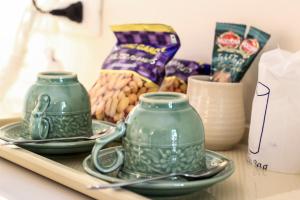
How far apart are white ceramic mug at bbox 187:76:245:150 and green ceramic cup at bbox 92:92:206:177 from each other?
0.65ft

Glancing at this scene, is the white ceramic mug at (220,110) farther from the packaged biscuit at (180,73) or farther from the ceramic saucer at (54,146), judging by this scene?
the ceramic saucer at (54,146)

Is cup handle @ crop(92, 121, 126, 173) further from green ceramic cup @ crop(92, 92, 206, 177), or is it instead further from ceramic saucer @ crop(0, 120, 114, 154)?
ceramic saucer @ crop(0, 120, 114, 154)

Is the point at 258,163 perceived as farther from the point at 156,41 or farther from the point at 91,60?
the point at 91,60

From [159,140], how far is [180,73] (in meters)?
0.36

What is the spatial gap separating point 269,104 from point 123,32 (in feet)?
1.12

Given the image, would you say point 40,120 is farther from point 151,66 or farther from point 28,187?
point 151,66

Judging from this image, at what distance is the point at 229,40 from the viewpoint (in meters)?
0.86

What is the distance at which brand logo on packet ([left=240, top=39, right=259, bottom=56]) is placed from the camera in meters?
0.83

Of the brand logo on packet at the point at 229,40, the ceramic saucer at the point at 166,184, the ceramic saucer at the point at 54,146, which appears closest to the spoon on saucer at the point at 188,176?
the ceramic saucer at the point at 166,184

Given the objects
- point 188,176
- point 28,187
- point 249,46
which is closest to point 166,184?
point 188,176

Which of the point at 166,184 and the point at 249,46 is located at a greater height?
the point at 249,46

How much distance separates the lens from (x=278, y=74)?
0.73 m

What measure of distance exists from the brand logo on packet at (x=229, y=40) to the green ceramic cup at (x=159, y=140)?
0.25m

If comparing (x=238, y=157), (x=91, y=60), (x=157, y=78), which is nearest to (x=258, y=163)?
(x=238, y=157)
